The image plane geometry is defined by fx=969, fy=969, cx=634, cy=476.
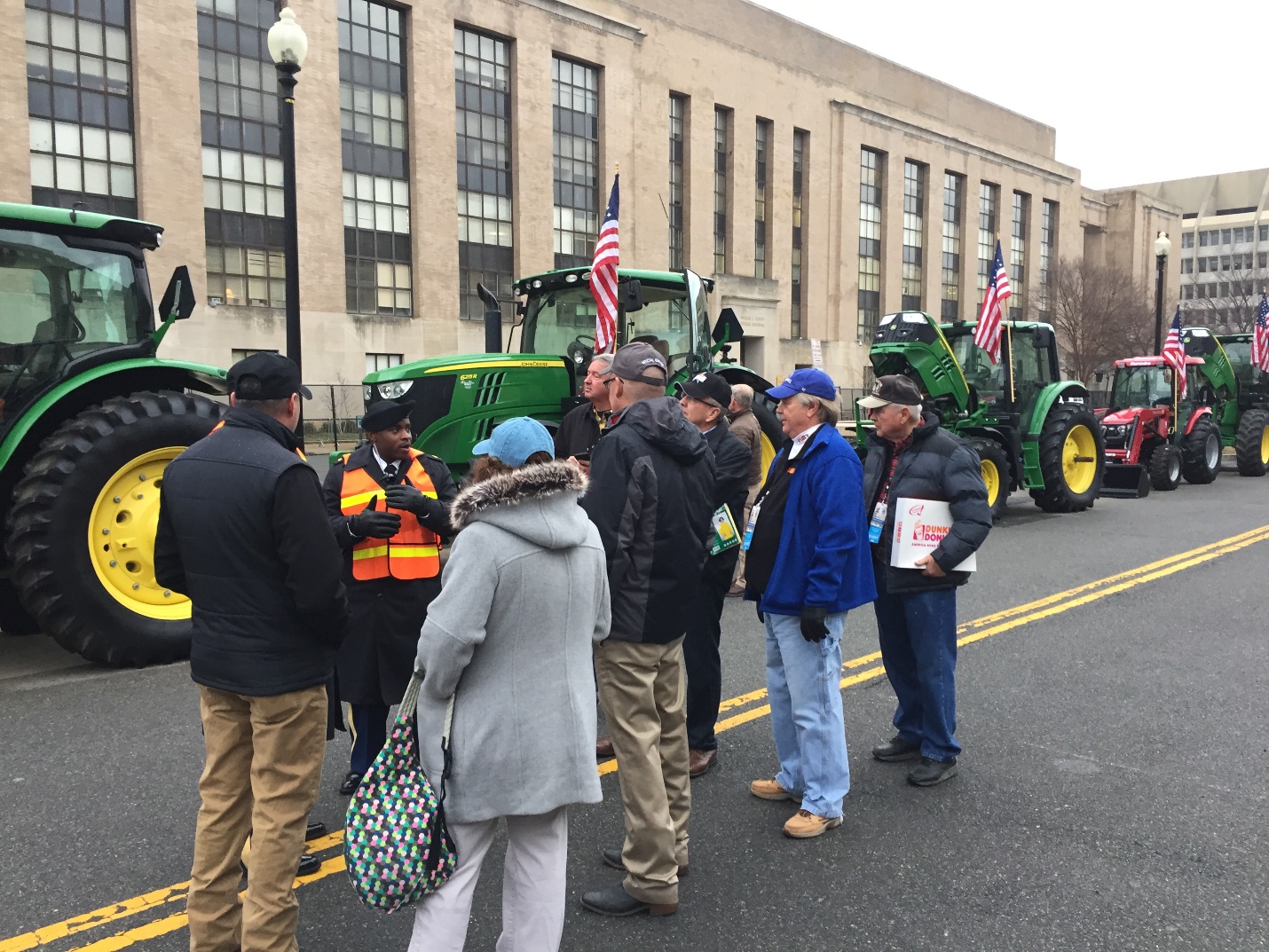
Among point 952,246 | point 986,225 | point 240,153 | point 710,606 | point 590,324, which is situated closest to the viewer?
point 710,606

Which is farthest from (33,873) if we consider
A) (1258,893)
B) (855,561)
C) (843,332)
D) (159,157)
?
(843,332)

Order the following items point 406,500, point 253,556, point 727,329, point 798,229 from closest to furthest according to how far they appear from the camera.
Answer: point 253,556 → point 406,500 → point 727,329 → point 798,229

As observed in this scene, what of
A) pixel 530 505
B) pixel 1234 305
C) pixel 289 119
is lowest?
pixel 530 505

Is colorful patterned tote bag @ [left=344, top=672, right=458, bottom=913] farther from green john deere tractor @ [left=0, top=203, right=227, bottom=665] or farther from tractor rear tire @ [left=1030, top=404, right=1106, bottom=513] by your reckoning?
tractor rear tire @ [left=1030, top=404, right=1106, bottom=513]

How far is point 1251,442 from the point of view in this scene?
19.9 meters

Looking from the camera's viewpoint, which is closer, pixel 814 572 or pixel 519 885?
pixel 519 885

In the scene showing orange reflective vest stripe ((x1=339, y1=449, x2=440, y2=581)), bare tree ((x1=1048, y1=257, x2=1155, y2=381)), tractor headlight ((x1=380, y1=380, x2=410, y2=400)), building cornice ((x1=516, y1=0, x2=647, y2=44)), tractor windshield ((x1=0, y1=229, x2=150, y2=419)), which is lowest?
orange reflective vest stripe ((x1=339, y1=449, x2=440, y2=581))

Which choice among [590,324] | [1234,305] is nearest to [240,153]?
[590,324]

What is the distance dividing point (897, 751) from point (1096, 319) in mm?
46088

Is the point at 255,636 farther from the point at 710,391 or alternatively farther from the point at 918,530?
the point at 918,530

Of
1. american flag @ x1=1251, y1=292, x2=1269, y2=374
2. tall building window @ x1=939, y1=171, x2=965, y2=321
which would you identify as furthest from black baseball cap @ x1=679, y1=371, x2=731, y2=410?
tall building window @ x1=939, y1=171, x2=965, y2=321

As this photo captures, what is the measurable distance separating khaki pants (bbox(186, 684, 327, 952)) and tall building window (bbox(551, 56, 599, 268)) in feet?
110

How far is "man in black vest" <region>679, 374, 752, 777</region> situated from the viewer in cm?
452

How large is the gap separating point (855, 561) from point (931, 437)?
93 centimetres
